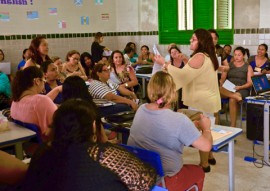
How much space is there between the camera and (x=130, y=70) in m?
5.84

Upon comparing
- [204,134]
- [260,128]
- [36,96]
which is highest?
[36,96]

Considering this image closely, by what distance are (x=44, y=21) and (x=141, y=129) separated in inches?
263

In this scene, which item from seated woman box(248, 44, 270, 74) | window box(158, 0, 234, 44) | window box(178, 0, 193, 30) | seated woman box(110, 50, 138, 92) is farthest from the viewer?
window box(178, 0, 193, 30)

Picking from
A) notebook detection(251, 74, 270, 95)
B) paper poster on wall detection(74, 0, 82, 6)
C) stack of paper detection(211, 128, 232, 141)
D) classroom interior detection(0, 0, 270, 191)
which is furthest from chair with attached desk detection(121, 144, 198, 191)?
paper poster on wall detection(74, 0, 82, 6)

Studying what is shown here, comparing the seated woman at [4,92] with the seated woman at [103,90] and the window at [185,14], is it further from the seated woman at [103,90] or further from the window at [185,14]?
the window at [185,14]

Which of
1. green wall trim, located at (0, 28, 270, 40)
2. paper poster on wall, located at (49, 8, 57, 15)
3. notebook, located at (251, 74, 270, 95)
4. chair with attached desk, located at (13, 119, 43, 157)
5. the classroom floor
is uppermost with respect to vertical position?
paper poster on wall, located at (49, 8, 57, 15)

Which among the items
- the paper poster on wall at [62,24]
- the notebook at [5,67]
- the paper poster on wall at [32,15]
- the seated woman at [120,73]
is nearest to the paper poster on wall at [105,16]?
the paper poster on wall at [62,24]

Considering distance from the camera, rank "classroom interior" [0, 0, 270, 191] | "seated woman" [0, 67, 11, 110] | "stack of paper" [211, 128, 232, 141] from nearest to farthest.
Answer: "stack of paper" [211, 128, 232, 141] < "seated woman" [0, 67, 11, 110] < "classroom interior" [0, 0, 270, 191]

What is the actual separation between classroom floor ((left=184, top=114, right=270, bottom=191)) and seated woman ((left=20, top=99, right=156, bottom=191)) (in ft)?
6.79

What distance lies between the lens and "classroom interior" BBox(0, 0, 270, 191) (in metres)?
7.15

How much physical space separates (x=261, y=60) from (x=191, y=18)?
2473 millimetres

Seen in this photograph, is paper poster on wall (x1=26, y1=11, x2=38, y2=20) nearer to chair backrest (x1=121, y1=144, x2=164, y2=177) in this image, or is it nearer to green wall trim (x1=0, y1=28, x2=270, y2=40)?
green wall trim (x1=0, y1=28, x2=270, y2=40)

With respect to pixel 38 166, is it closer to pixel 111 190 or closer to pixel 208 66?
pixel 111 190

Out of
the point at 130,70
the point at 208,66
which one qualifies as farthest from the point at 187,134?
the point at 130,70
